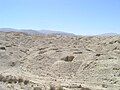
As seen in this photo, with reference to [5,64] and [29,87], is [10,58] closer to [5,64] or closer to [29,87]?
[5,64]

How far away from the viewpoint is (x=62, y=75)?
17.9 m

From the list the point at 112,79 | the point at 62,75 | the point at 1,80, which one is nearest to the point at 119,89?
the point at 112,79

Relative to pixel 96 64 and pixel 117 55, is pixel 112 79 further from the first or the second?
pixel 117 55

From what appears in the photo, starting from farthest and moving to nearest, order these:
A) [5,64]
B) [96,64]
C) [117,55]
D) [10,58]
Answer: [10,58] → [5,64] → [117,55] → [96,64]

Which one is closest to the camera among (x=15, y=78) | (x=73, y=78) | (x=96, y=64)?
(x=15, y=78)

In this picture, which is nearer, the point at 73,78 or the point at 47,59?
the point at 73,78

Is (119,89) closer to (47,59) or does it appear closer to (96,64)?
(96,64)

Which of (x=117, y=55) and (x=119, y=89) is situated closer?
(x=119, y=89)

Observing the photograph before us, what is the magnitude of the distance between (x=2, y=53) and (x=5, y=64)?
14.9 ft

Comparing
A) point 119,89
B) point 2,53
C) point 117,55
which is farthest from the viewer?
point 2,53

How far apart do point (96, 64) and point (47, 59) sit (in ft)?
19.4

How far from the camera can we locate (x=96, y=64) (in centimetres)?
1844

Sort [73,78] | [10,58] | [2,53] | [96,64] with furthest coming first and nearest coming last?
[2,53]
[10,58]
[96,64]
[73,78]

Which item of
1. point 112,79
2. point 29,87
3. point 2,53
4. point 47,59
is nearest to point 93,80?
point 112,79
